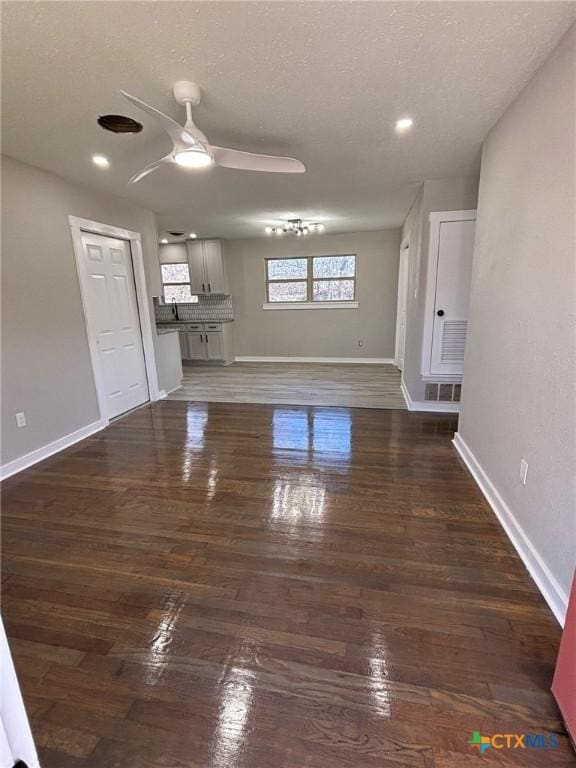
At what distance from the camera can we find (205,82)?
1877 millimetres

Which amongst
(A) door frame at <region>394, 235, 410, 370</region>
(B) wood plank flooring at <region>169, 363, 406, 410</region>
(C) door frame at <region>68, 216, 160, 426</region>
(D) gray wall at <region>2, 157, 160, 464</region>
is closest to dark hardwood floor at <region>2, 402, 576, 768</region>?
(D) gray wall at <region>2, 157, 160, 464</region>

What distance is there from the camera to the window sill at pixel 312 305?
6.88 m

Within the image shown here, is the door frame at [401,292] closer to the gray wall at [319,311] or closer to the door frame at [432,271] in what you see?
the gray wall at [319,311]

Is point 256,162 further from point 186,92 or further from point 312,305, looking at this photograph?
point 312,305

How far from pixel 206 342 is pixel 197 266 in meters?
1.51

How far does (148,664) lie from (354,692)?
771 millimetres

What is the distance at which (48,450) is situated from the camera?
3223 millimetres

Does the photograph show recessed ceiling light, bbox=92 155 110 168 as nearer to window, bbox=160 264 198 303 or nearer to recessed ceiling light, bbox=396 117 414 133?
recessed ceiling light, bbox=396 117 414 133

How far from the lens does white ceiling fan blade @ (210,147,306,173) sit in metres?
2.08

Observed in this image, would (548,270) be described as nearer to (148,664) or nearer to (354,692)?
(354,692)

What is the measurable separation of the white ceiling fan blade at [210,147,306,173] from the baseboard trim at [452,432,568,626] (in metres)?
2.37

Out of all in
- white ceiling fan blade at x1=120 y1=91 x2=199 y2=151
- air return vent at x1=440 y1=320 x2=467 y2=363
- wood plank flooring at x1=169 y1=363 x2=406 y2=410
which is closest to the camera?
white ceiling fan blade at x1=120 y1=91 x2=199 y2=151

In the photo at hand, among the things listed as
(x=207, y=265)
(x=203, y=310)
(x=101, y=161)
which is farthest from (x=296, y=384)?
(x=101, y=161)

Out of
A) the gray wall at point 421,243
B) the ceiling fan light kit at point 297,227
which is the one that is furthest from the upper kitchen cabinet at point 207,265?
the gray wall at point 421,243
